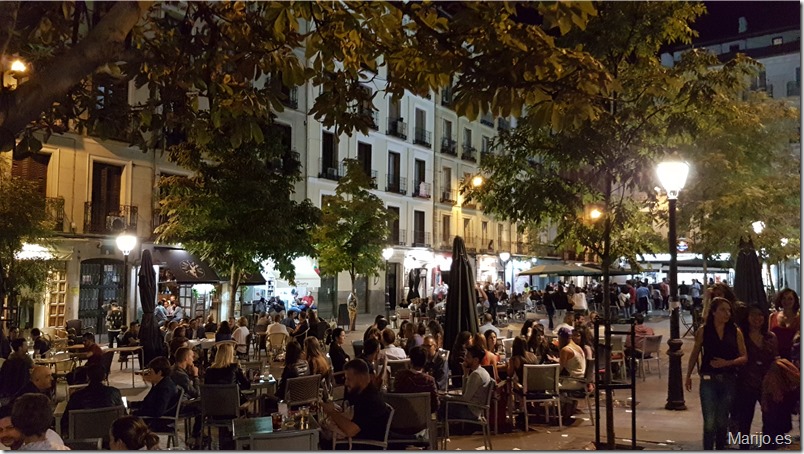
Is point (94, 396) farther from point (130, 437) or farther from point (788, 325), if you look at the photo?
point (788, 325)

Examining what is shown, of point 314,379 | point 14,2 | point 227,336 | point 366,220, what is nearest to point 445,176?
point 366,220

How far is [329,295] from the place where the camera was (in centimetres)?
3453

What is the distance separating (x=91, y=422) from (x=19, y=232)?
40.6 feet

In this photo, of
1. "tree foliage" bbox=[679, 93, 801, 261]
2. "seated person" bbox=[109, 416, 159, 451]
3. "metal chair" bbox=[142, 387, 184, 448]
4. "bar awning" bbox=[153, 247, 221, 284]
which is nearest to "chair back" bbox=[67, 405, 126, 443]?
"metal chair" bbox=[142, 387, 184, 448]

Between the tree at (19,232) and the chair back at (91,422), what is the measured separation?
11.8m

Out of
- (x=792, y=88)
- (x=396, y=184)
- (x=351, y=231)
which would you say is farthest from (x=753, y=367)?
(x=792, y=88)

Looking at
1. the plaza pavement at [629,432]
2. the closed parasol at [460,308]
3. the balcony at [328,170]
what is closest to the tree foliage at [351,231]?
the balcony at [328,170]

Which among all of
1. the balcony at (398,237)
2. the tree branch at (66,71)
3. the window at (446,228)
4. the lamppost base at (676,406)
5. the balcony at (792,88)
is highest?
the balcony at (792,88)

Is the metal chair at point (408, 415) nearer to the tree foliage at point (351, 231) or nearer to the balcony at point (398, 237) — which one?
the tree foliage at point (351, 231)

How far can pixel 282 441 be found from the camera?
15.8ft

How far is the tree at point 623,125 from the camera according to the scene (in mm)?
9227

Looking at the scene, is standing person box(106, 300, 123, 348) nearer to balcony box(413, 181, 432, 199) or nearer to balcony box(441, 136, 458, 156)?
balcony box(413, 181, 432, 199)

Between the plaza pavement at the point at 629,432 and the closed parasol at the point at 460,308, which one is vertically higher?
the closed parasol at the point at 460,308

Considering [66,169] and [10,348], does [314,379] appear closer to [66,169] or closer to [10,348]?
[10,348]
